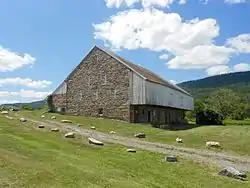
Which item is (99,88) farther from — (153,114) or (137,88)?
(153,114)

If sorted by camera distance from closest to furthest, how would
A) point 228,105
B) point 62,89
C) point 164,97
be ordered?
point 164,97 < point 62,89 < point 228,105

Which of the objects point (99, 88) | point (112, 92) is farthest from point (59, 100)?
point (112, 92)

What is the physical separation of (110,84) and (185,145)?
84.9ft

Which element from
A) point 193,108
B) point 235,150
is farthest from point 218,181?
point 193,108

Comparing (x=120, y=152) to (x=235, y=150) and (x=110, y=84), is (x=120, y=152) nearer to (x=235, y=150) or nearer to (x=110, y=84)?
(x=235, y=150)

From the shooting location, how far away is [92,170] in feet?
51.4

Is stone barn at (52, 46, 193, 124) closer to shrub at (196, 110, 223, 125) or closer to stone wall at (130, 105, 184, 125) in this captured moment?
stone wall at (130, 105, 184, 125)

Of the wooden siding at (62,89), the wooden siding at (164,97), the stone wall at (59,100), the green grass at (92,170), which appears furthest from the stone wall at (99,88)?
the green grass at (92,170)

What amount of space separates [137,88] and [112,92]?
476 cm

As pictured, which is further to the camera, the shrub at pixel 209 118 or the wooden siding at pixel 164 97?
the shrub at pixel 209 118

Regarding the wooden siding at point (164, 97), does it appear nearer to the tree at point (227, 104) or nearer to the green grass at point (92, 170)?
the green grass at point (92, 170)

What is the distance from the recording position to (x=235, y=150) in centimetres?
2962

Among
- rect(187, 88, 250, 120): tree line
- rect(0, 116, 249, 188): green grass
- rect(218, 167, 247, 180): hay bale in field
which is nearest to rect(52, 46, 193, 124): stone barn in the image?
rect(0, 116, 249, 188): green grass

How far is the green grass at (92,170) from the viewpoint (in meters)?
13.2
